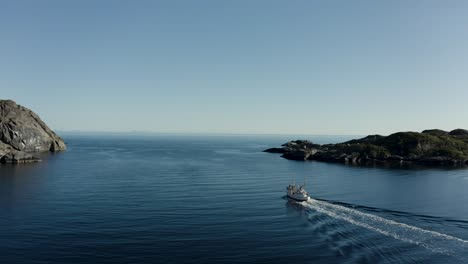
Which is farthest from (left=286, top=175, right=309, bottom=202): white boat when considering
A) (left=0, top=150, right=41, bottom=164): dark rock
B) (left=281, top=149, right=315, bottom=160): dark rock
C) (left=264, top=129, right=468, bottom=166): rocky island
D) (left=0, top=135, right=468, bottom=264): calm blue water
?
(left=281, top=149, right=315, bottom=160): dark rock

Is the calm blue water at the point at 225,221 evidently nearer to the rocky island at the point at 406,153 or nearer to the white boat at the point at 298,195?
the white boat at the point at 298,195

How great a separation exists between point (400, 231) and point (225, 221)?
2616 cm

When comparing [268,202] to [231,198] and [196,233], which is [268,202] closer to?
[231,198]

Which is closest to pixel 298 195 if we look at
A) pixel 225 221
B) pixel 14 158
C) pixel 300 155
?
pixel 225 221

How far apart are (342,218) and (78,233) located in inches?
1608

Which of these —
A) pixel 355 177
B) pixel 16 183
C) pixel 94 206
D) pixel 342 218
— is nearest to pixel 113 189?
pixel 94 206

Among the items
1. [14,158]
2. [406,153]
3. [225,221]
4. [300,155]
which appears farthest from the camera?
[300,155]

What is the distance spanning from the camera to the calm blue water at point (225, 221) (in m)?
45.8

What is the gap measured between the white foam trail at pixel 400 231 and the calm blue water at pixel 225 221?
158mm

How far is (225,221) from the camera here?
199ft

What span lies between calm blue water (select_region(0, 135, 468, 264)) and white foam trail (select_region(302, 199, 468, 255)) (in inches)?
6.2

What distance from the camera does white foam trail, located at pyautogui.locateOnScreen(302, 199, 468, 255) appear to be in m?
49.2

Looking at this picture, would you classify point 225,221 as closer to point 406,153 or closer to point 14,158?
point 14,158

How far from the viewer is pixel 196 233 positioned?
5372cm
